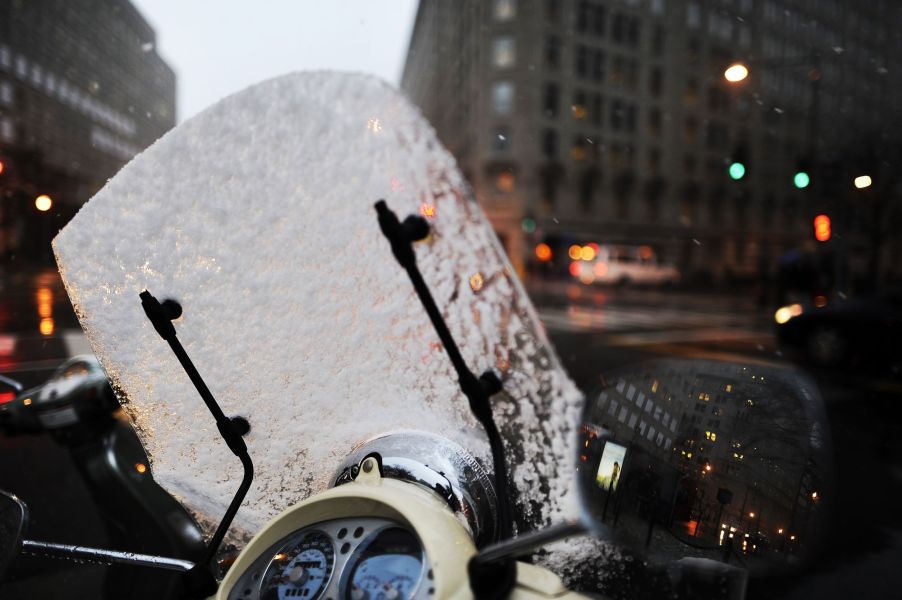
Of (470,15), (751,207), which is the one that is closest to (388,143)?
(470,15)

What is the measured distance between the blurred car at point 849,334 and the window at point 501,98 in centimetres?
746

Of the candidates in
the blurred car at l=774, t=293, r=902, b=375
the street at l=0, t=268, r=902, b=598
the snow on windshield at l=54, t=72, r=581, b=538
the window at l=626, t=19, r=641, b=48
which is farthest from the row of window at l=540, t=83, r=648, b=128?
the blurred car at l=774, t=293, r=902, b=375

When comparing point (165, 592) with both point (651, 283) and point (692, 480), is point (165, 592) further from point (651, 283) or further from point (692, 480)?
point (651, 283)

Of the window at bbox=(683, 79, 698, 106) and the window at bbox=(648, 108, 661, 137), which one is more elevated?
the window at bbox=(648, 108, 661, 137)

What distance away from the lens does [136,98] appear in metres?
1.68

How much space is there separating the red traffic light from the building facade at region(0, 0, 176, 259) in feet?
45.3

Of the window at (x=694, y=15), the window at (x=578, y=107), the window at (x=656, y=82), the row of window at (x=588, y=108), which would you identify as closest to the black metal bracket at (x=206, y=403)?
the row of window at (x=588, y=108)

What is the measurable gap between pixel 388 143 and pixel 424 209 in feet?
0.55

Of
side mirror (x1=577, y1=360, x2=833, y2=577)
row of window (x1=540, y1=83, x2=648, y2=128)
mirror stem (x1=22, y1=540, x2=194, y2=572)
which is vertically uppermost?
row of window (x1=540, y1=83, x2=648, y2=128)

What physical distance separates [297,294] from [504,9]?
1781mm

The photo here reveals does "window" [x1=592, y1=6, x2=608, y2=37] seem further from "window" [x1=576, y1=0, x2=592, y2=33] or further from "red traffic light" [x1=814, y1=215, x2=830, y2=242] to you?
"red traffic light" [x1=814, y1=215, x2=830, y2=242]

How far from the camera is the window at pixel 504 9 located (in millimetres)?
2404

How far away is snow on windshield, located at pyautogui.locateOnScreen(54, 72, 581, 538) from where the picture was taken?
1.26 m

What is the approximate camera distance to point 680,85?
18.2 ft
